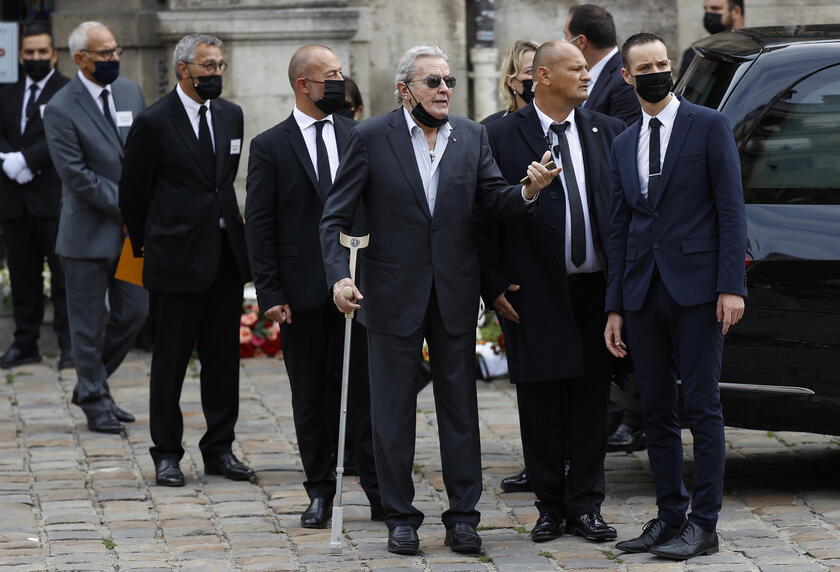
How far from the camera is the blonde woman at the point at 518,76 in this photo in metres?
7.71

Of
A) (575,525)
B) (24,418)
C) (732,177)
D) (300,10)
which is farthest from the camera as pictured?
(300,10)

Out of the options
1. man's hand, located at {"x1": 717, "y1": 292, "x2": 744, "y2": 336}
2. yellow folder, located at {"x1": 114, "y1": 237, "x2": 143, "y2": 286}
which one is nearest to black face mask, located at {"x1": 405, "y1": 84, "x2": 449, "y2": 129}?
man's hand, located at {"x1": 717, "y1": 292, "x2": 744, "y2": 336}

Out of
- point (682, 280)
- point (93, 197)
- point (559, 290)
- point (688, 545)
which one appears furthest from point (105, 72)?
point (688, 545)

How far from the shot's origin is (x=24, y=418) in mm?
9531

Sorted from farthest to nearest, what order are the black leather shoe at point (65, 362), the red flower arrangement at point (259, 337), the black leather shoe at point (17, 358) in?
the red flower arrangement at point (259, 337), the black leather shoe at point (17, 358), the black leather shoe at point (65, 362)

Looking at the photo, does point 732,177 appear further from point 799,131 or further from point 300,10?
point 300,10

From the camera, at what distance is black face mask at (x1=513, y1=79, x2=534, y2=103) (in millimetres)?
7652

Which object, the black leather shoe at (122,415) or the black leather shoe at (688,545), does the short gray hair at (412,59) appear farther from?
the black leather shoe at (122,415)

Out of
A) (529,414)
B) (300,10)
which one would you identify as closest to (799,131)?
(529,414)

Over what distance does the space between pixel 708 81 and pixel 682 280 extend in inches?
52.4

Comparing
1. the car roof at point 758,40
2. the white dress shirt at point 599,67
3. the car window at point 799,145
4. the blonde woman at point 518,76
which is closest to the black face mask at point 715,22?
the white dress shirt at point 599,67

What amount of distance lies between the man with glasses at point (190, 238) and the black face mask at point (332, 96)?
88 cm


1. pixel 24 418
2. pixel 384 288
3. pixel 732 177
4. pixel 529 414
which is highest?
pixel 732 177

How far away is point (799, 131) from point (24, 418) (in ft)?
15.6
